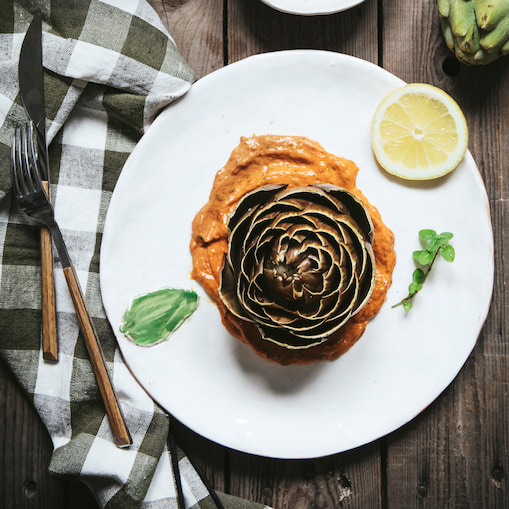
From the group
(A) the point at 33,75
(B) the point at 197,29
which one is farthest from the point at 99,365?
(B) the point at 197,29

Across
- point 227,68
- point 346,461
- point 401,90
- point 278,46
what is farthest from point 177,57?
point 346,461

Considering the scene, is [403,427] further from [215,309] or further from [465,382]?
[215,309]

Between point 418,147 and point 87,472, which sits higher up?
point 418,147

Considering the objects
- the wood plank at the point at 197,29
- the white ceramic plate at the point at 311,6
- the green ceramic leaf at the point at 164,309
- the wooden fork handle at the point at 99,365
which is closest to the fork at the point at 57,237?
the wooden fork handle at the point at 99,365

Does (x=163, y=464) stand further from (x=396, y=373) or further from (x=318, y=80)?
(x=318, y=80)

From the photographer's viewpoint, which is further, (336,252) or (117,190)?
(117,190)

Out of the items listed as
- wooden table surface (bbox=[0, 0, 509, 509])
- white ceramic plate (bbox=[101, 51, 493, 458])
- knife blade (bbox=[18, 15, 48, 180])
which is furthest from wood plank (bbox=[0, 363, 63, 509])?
knife blade (bbox=[18, 15, 48, 180])
